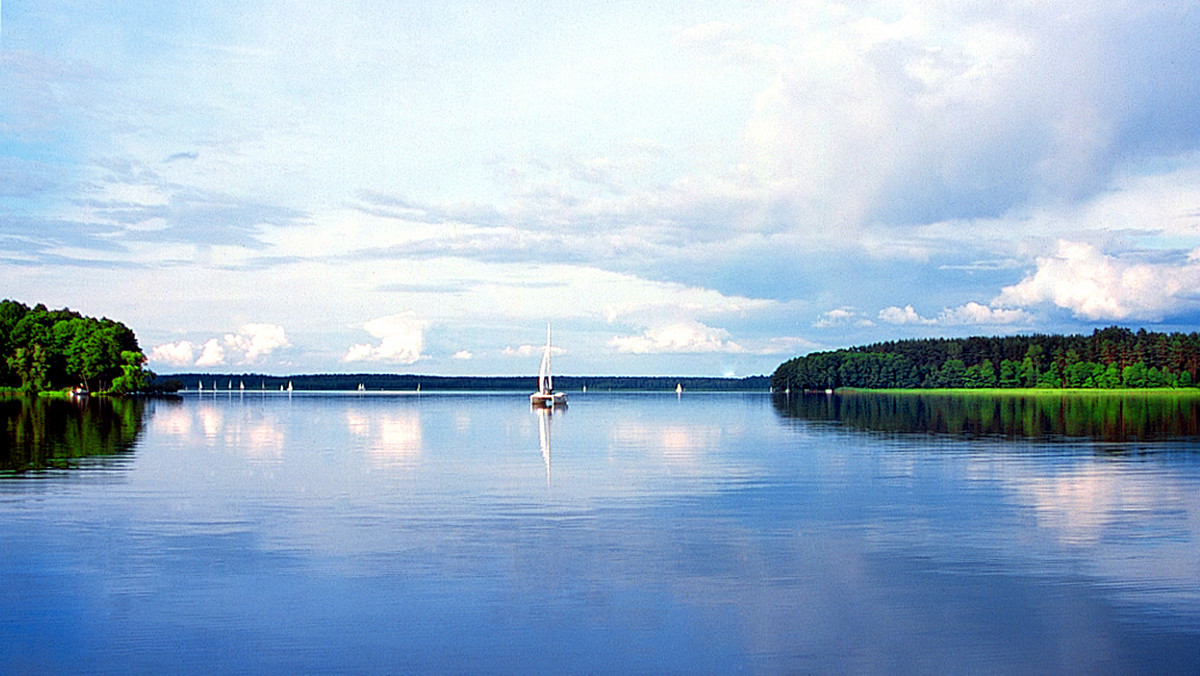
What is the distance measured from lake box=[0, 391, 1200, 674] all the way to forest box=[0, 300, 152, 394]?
132 meters

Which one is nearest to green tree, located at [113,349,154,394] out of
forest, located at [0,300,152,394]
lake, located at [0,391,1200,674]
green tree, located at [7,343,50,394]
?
forest, located at [0,300,152,394]

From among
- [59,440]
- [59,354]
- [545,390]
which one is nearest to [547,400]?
[545,390]

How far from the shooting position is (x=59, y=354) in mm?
165000

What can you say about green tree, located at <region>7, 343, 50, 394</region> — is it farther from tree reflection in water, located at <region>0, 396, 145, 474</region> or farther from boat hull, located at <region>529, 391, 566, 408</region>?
tree reflection in water, located at <region>0, 396, 145, 474</region>

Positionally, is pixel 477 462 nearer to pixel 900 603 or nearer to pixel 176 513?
pixel 176 513

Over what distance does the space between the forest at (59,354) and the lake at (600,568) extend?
131674 millimetres

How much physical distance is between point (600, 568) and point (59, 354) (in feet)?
546

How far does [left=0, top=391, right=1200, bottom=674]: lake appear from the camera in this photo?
1536 cm

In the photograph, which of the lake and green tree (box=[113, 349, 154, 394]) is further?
green tree (box=[113, 349, 154, 394])

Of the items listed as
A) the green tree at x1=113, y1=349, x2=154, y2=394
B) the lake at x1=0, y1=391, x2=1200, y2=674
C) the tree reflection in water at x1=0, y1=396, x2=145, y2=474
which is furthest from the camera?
the green tree at x1=113, y1=349, x2=154, y2=394

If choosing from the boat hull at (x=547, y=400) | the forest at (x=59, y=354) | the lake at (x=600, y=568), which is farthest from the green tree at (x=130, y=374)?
the lake at (x=600, y=568)

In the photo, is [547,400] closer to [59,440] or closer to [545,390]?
[545,390]

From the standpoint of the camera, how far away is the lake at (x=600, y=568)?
50.4 ft

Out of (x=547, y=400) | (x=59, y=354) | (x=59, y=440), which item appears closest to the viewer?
(x=59, y=440)
